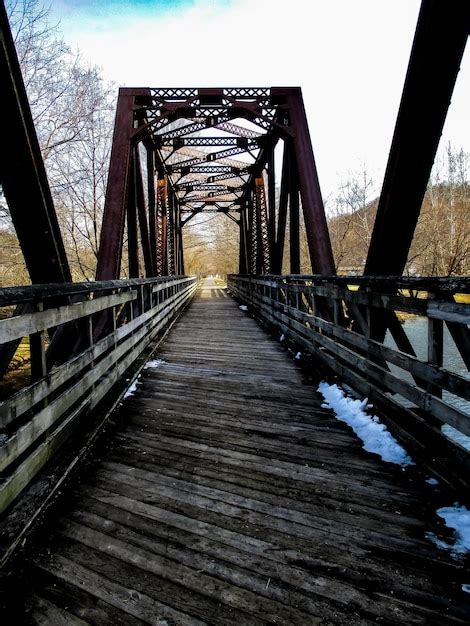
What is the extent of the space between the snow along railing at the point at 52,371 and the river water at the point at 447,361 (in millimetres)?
4238

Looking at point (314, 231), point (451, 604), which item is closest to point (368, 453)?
point (451, 604)

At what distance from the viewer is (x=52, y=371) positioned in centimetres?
233

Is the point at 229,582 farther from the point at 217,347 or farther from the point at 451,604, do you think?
the point at 217,347

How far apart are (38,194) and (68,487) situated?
7.78 ft

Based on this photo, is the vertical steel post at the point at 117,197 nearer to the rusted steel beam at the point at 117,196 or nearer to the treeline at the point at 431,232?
the rusted steel beam at the point at 117,196

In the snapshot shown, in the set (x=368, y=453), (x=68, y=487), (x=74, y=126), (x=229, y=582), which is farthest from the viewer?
(x=74, y=126)

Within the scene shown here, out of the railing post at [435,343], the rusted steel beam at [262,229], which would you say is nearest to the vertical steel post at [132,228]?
the railing post at [435,343]

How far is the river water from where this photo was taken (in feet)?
22.5

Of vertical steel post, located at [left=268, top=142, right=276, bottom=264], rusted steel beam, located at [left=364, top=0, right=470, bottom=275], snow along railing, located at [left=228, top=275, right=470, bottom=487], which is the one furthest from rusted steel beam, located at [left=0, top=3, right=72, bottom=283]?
vertical steel post, located at [left=268, top=142, right=276, bottom=264]

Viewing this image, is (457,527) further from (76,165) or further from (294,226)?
(76,165)

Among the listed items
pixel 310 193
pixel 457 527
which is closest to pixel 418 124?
pixel 457 527

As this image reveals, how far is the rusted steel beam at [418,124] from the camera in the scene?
8.55ft

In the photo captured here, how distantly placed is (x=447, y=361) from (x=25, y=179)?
38.2 feet

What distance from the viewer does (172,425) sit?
349 cm
